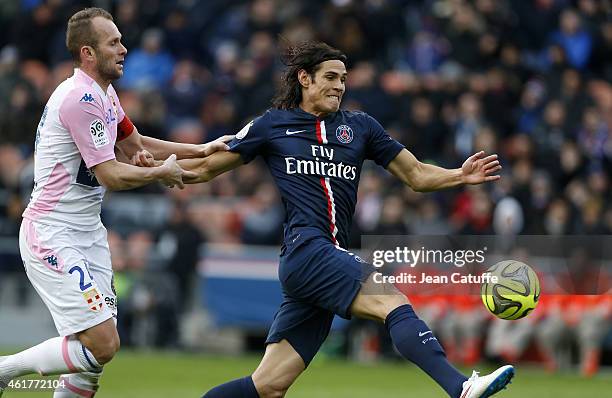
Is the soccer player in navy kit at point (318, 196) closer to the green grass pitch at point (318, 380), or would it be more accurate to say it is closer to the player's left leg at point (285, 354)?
the player's left leg at point (285, 354)

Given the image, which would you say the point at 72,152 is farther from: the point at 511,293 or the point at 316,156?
the point at 511,293

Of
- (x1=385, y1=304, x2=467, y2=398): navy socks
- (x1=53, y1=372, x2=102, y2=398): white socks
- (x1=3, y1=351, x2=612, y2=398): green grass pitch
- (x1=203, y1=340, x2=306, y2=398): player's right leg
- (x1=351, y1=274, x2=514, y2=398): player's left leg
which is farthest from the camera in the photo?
(x1=3, y1=351, x2=612, y2=398): green grass pitch

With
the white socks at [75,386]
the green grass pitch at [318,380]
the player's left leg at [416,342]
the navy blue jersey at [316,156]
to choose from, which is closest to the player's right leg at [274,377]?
the player's left leg at [416,342]

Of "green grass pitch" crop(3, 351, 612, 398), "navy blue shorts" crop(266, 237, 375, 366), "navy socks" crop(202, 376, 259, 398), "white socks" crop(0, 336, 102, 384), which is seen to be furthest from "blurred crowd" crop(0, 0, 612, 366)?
"white socks" crop(0, 336, 102, 384)

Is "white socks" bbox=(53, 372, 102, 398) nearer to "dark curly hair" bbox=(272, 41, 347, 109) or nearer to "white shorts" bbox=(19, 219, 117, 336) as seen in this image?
"white shorts" bbox=(19, 219, 117, 336)

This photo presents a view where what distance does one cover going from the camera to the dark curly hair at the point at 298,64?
826 centimetres

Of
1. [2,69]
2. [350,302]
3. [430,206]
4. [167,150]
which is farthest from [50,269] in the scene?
[2,69]

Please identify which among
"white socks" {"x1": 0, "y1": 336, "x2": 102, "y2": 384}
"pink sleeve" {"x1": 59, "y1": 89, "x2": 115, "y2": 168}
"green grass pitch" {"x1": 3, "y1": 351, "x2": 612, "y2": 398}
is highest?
"pink sleeve" {"x1": 59, "y1": 89, "x2": 115, "y2": 168}

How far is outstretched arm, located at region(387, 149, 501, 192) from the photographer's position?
8219 mm

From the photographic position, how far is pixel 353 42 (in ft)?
64.6

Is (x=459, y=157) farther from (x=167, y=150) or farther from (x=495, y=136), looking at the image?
(x=167, y=150)

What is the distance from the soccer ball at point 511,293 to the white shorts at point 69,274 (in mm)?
2462

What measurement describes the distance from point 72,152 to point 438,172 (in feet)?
7.97

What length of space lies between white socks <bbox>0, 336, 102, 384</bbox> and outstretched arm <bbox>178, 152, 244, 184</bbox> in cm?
134
